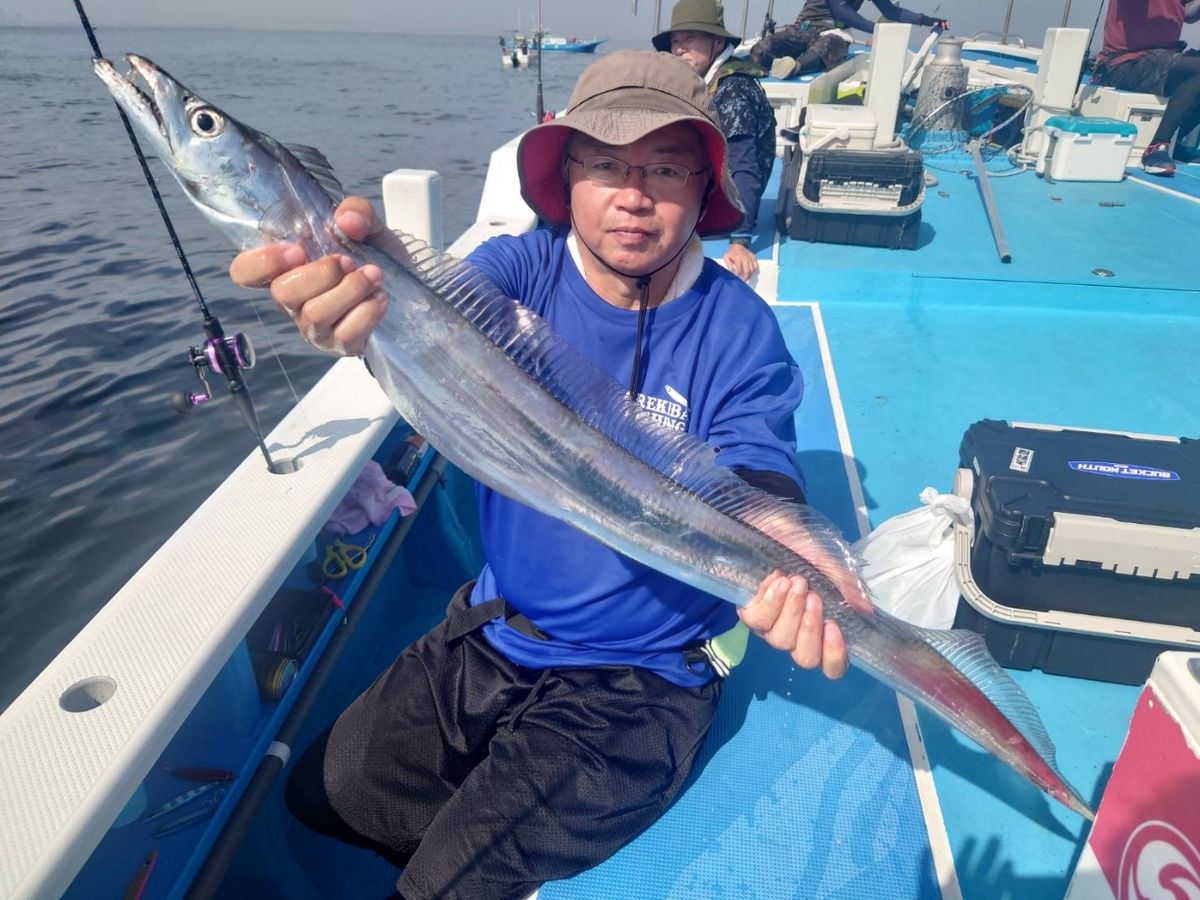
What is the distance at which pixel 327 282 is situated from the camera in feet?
5.50

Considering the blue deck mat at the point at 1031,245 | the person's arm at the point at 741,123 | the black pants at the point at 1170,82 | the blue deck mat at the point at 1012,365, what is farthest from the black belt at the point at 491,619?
the black pants at the point at 1170,82

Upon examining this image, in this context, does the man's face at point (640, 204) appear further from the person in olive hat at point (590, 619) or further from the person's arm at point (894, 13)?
the person's arm at point (894, 13)

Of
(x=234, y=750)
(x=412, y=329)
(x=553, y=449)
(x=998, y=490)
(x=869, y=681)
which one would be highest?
(x=412, y=329)

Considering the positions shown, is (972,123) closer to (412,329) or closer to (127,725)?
(412,329)

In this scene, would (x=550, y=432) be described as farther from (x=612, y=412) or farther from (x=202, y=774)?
(x=202, y=774)

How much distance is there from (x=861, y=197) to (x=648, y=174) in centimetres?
538

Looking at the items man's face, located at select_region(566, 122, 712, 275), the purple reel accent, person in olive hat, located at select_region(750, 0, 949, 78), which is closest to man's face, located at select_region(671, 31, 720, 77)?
man's face, located at select_region(566, 122, 712, 275)

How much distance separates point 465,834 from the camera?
2189 mm

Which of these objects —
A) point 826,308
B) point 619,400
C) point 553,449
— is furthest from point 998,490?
point 826,308

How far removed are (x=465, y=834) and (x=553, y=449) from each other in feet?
3.88

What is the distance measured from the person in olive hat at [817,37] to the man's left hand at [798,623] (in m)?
14.1

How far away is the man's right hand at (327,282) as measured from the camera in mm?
1672

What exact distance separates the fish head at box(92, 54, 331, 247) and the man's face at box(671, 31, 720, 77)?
19.0 ft

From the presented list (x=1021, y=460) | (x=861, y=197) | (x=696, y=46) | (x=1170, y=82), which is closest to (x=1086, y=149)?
(x=1170, y=82)
